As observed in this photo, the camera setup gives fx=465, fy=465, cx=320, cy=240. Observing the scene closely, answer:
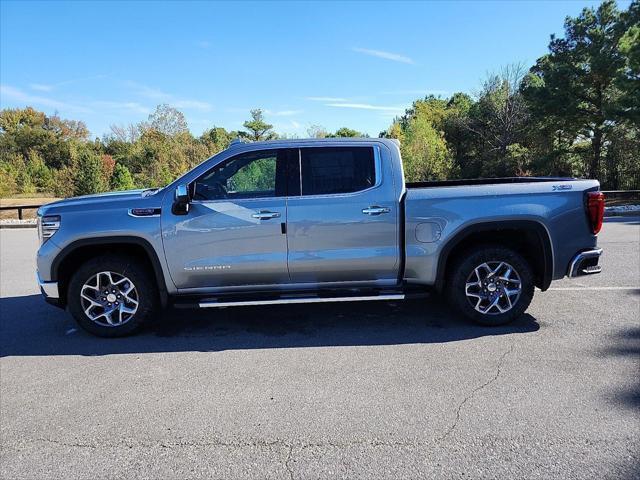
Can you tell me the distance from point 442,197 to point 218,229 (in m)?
2.28

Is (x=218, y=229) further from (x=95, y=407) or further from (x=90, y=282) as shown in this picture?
(x=95, y=407)

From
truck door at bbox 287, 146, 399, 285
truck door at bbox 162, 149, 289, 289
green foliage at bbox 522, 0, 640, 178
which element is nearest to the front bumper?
truck door at bbox 162, 149, 289, 289

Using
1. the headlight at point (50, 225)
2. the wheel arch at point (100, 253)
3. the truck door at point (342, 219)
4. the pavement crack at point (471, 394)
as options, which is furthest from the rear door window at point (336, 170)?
the headlight at point (50, 225)

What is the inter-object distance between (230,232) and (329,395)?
1962mm

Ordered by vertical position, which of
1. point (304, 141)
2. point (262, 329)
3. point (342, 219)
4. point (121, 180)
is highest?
point (121, 180)

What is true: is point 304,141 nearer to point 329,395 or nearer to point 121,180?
point 329,395

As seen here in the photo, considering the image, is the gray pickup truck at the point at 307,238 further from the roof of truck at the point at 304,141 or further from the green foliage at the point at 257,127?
the green foliage at the point at 257,127

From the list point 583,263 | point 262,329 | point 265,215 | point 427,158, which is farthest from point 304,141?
point 427,158

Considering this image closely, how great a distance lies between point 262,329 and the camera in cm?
502

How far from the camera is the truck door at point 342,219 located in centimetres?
470

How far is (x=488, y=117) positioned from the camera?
3222cm

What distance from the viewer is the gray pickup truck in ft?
15.3

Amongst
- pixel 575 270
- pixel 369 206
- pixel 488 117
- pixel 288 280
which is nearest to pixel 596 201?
pixel 575 270

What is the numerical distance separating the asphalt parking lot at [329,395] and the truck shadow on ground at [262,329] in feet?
0.09
